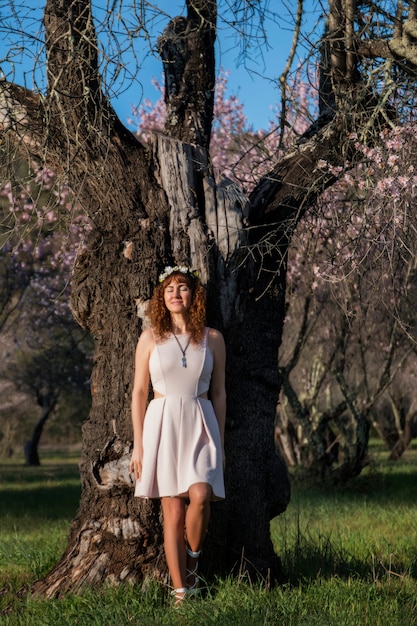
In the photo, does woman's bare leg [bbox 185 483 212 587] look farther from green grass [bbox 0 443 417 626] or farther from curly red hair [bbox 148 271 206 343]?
curly red hair [bbox 148 271 206 343]

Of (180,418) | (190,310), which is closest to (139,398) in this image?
(180,418)

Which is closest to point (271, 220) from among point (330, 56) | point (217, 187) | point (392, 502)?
Answer: point (217, 187)

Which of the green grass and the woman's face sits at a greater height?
the woman's face

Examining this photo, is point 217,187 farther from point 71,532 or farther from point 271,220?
point 71,532

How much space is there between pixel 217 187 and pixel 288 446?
17302 mm

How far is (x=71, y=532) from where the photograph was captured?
20.1 feet

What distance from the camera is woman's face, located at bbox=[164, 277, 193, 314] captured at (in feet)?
18.8

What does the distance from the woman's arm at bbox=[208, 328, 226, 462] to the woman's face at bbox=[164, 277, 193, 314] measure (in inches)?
10.6

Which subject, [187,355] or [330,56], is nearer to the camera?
[187,355]

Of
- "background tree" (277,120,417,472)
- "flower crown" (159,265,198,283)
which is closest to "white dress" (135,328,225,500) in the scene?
"flower crown" (159,265,198,283)

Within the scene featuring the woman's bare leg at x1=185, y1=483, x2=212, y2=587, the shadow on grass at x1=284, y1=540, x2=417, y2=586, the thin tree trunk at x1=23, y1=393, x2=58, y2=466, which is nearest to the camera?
the woman's bare leg at x1=185, y1=483, x2=212, y2=587

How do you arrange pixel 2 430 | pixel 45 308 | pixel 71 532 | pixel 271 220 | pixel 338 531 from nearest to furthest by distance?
1. pixel 71 532
2. pixel 271 220
3. pixel 338 531
4. pixel 45 308
5. pixel 2 430

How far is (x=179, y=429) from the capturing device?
5613 millimetres

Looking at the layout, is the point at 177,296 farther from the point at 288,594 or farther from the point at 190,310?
the point at 288,594
